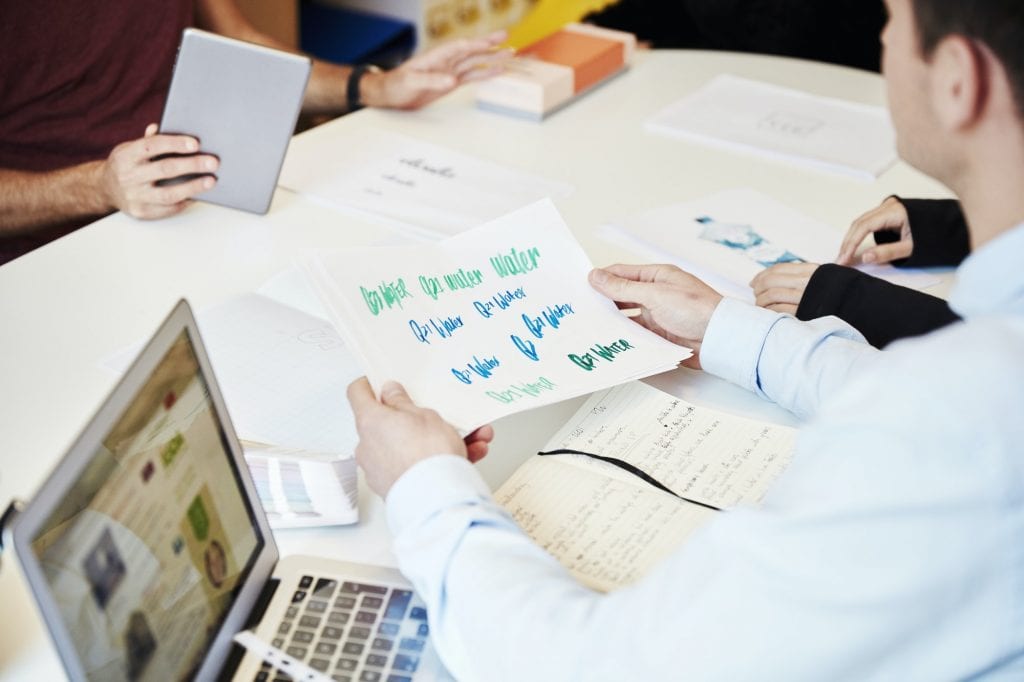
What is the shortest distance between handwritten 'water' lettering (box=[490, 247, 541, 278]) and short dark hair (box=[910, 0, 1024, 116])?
50 cm

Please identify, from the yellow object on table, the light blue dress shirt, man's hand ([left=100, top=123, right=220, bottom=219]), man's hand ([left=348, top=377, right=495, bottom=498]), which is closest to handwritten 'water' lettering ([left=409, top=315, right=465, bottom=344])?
man's hand ([left=348, top=377, right=495, bottom=498])

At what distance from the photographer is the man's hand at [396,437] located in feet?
2.57

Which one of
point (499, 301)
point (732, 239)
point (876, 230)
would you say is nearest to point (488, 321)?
point (499, 301)

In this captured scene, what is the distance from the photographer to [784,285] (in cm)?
116

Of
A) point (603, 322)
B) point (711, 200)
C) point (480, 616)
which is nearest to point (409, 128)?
point (711, 200)

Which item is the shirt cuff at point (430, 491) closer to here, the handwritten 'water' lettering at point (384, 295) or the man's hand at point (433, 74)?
the handwritten 'water' lettering at point (384, 295)

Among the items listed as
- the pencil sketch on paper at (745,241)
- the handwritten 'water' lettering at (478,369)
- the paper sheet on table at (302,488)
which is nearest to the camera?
the paper sheet on table at (302,488)

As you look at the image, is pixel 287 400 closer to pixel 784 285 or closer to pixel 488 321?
pixel 488 321

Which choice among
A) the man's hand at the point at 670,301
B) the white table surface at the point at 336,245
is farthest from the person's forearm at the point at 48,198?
the man's hand at the point at 670,301

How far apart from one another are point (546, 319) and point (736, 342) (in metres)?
0.18

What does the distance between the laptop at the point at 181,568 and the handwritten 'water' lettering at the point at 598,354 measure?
271 millimetres

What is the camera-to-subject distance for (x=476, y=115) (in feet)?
5.38

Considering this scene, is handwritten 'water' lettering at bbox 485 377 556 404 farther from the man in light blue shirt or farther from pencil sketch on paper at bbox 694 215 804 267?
pencil sketch on paper at bbox 694 215 804 267

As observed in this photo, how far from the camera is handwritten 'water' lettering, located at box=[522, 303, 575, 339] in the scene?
38.9 inches
